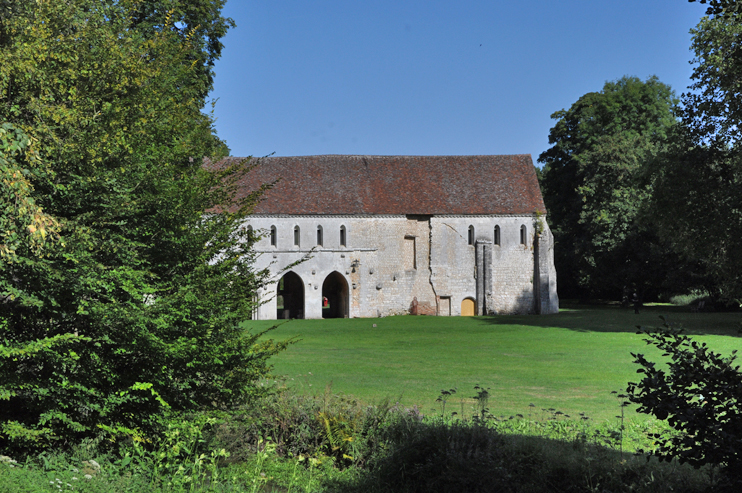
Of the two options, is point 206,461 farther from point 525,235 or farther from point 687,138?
point 525,235

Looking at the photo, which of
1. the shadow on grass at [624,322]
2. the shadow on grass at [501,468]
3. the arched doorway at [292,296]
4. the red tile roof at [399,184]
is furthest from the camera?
the arched doorway at [292,296]

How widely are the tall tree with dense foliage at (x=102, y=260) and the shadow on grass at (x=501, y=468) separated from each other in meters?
2.22

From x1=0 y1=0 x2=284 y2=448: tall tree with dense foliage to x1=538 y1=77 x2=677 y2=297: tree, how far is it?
40.2 meters

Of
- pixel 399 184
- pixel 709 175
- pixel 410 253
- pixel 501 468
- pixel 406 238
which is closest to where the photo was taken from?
pixel 501 468

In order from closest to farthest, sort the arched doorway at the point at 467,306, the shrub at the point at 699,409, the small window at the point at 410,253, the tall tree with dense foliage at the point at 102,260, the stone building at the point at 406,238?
the shrub at the point at 699,409, the tall tree with dense foliage at the point at 102,260, the stone building at the point at 406,238, the arched doorway at the point at 467,306, the small window at the point at 410,253

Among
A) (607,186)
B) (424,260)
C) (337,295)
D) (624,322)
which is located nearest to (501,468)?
(624,322)

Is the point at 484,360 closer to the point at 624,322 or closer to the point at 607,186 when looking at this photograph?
the point at 624,322

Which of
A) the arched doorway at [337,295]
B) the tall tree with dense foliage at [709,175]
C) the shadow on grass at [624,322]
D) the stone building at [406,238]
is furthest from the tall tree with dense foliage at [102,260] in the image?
the arched doorway at [337,295]

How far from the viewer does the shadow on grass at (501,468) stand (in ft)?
24.0

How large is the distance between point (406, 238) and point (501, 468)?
39515 millimetres

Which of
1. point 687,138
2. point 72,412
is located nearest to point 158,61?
point 72,412

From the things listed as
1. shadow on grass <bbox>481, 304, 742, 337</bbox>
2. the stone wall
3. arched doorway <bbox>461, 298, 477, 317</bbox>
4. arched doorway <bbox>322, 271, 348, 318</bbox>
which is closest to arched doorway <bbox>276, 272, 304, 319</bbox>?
arched doorway <bbox>322, 271, 348, 318</bbox>

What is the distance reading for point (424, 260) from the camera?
153 ft

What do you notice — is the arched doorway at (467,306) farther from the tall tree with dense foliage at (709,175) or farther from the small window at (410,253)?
the tall tree with dense foliage at (709,175)
